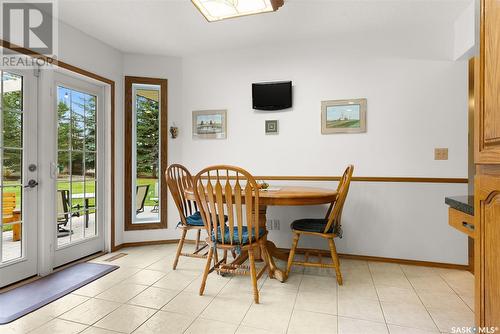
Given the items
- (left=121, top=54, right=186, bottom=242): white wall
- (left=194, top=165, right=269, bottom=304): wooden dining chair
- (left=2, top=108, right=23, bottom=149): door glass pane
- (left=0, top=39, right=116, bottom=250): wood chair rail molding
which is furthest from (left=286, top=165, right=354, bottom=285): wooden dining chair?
(left=2, top=108, right=23, bottom=149): door glass pane

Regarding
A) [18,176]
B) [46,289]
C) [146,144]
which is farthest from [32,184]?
[146,144]

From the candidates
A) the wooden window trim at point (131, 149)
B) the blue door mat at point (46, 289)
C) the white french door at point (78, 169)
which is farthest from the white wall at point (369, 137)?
the blue door mat at point (46, 289)

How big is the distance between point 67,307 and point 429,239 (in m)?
3.35

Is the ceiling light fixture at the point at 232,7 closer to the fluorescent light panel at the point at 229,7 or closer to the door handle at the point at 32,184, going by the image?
the fluorescent light panel at the point at 229,7

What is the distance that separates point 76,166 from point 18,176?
1.90ft

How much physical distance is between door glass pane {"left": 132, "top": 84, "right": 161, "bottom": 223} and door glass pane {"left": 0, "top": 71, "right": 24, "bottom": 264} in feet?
4.02

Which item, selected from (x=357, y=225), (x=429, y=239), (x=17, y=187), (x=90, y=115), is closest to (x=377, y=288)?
(x=357, y=225)

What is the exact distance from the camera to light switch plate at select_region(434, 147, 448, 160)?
270cm

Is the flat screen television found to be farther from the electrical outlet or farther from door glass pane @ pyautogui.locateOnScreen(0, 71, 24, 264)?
door glass pane @ pyautogui.locateOnScreen(0, 71, 24, 264)

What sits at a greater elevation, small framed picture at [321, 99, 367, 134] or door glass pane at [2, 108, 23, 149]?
small framed picture at [321, 99, 367, 134]

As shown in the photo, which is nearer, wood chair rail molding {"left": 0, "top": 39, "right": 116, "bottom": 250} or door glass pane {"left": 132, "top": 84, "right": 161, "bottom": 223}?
wood chair rail molding {"left": 0, "top": 39, "right": 116, "bottom": 250}

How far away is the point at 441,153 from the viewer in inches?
106

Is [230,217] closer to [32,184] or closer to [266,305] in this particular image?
[266,305]

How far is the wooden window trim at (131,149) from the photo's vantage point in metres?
3.36
